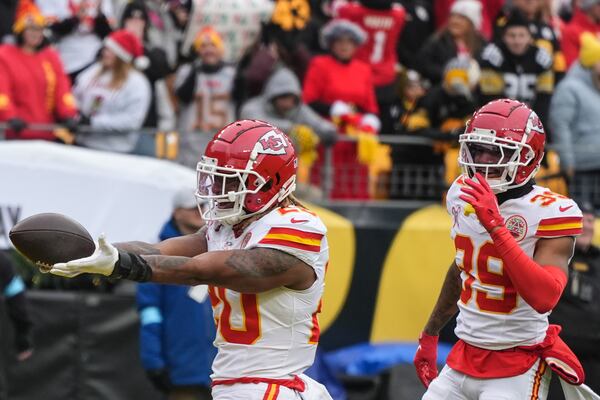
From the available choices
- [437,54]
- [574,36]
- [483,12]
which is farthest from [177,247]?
[483,12]

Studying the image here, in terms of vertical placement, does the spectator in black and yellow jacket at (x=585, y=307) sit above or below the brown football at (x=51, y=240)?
below

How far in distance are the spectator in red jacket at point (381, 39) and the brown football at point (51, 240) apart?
229 inches

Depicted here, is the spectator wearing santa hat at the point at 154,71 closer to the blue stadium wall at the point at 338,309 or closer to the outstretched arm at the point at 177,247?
the blue stadium wall at the point at 338,309

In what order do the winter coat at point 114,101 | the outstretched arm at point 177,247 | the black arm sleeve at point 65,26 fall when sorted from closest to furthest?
the outstretched arm at point 177,247
the winter coat at point 114,101
the black arm sleeve at point 65,26

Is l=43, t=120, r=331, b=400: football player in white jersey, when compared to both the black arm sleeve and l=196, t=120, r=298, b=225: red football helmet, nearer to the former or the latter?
l=196, t=120, r=298, b=225: red football helmet

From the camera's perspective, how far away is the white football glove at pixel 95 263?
15.5ft

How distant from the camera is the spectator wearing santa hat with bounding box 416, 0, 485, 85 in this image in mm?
10367

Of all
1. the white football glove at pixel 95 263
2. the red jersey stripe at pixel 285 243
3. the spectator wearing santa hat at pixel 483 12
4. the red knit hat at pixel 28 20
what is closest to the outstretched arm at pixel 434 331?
the red jersey stripe at pixel 285 243

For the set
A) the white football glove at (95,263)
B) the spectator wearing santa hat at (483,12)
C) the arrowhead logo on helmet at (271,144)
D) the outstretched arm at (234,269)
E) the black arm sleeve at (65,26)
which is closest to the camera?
→ the white football glove at (95,263)

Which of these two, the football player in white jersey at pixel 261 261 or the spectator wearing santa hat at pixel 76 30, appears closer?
the football player in white jersey at pixel 261 261

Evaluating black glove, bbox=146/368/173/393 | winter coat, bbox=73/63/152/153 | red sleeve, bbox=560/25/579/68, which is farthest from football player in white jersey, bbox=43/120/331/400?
red sleeve, bbox=560/25/579/68

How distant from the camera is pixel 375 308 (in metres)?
9.51

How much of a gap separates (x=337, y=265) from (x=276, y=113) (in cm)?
117

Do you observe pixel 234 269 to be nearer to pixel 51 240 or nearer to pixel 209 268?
pixel 209 268
